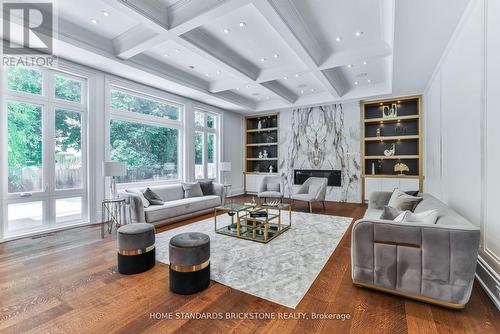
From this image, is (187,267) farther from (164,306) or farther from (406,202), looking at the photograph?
(406,202)

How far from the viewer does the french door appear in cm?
379

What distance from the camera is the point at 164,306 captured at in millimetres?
2029

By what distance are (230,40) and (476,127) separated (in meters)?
3.61

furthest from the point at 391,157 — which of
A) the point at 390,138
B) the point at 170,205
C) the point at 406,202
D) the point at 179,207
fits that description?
the point at 170,205

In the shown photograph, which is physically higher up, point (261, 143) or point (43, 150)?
point (261, 143)

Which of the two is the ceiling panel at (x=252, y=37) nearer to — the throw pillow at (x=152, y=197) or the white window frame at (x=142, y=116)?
the white window frame at (x=142, y=116)

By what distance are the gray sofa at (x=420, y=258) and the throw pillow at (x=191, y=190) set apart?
4.15 metres

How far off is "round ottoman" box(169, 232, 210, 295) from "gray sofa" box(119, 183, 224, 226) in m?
2.18

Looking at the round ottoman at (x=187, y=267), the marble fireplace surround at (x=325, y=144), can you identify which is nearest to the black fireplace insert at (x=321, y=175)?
the marble fireplace surround at (x=325, y=144)

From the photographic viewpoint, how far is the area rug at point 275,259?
7.55 ft

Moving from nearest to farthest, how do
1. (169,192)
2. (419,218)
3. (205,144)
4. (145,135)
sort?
(419,218) → (169,192) → (145,135) → (205,144)

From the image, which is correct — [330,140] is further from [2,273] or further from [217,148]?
[2,273]

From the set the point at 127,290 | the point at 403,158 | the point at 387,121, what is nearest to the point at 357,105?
the point at 387,121

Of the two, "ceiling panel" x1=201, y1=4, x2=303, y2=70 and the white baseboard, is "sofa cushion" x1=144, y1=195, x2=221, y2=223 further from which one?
the white baseboard
